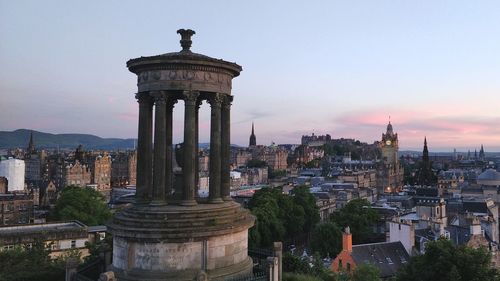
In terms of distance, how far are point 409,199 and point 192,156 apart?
78.8 m

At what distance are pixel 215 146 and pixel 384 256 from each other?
119 feet

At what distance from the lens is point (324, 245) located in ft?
195

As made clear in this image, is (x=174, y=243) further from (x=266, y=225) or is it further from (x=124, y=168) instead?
(x=124, y=168)

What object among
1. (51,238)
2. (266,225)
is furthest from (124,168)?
(51,238)

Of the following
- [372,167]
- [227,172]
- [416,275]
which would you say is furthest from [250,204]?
[372,167]

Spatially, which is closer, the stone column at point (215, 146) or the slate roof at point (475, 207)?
the stone column at point (215, 146)

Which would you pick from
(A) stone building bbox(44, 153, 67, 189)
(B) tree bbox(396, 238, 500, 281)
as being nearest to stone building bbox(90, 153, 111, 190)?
(A) stone building bbox(44, 153, 67, 189)

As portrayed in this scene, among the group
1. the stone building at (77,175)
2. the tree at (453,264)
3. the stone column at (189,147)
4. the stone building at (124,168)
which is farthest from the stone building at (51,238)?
the stone building at (124,168)

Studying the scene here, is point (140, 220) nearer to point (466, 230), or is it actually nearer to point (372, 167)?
point (466, 230)

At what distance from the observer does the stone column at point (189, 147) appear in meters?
17.6

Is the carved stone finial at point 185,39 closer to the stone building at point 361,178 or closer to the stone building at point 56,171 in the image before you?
the stone building at point 56,171

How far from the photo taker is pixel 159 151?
17625mm

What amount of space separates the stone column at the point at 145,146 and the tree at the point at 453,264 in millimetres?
25182

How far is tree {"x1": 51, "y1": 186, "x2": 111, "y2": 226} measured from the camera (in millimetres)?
61844
